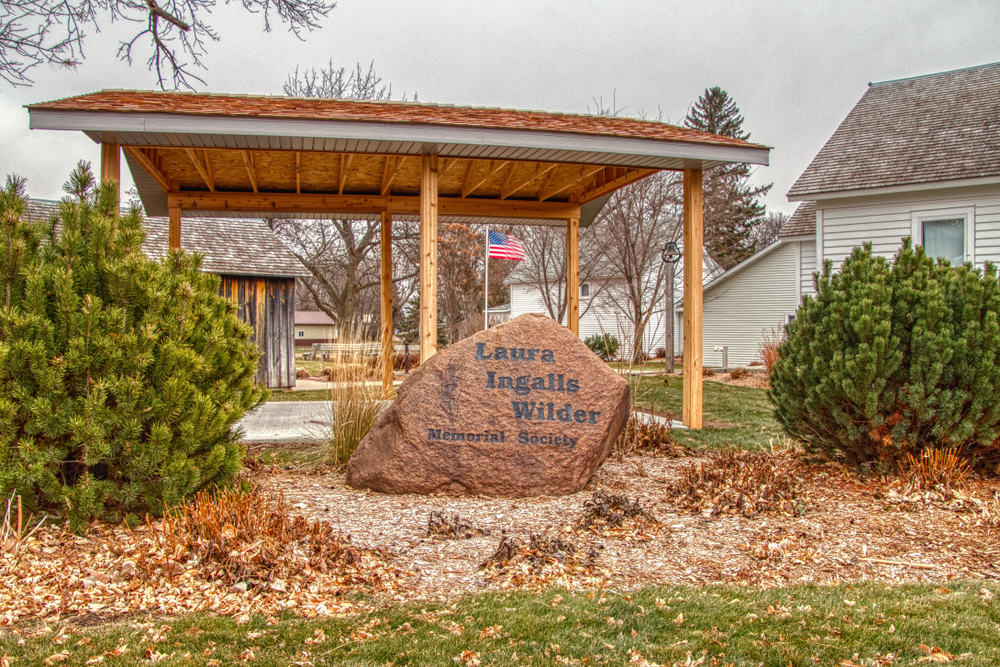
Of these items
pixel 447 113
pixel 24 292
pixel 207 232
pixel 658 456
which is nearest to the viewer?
pixel 24 292

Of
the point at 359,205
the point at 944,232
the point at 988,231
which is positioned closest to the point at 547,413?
the point at 359,205

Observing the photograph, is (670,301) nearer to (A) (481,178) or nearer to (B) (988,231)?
(B) (988,231)

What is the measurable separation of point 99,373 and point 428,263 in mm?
3755

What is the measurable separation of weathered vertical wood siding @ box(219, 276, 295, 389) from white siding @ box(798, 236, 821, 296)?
10.7 metres

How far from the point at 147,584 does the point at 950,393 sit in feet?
16.5

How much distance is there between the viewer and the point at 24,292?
4004mm

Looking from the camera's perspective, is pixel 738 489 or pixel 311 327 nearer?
pixel 738 489

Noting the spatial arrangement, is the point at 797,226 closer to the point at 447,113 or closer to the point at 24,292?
the point at 447,113

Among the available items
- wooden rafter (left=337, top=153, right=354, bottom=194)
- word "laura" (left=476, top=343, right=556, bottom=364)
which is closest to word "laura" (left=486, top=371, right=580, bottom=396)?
word "laura" (left=476, top=343, right=556, bottom=364)

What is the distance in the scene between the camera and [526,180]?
1002 centimetres

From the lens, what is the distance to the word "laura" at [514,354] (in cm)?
546

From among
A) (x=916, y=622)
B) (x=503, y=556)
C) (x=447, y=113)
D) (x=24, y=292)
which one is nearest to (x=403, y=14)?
(x=447, y=113)

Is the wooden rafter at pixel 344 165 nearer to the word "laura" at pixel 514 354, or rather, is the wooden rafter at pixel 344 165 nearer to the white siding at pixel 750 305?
the word "laura" at pixel 514 354

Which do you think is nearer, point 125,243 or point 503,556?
point 503,556
